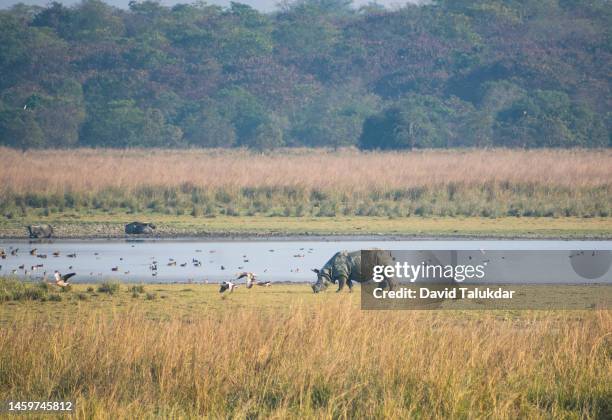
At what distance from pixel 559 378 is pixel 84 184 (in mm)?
21808

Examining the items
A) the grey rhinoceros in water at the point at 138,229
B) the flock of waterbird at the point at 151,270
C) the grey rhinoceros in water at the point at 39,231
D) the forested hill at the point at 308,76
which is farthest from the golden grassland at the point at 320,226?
the forested hill at the point at 308,76

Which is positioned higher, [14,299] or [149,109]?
[149,109]

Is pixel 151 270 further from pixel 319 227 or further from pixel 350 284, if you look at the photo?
pixel 319 227

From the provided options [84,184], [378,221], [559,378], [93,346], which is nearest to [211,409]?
[93,346]

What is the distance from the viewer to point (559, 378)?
884 cm

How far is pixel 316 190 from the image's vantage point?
2872 centimetres

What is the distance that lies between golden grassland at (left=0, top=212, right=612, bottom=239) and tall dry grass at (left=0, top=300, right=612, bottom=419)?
12407mm

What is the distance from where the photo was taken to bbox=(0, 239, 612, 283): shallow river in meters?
16.0

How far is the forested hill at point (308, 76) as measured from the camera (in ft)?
188

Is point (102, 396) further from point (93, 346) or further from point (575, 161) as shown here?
point (575, 161)

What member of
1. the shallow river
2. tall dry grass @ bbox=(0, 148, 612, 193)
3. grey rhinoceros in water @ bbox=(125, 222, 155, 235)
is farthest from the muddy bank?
tall dry grass @ bbox=(0, 148, 612, 193)
